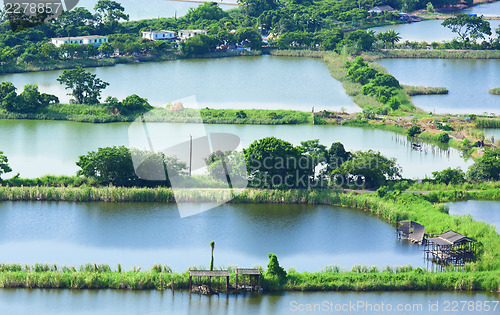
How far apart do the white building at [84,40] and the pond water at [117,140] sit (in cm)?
1822

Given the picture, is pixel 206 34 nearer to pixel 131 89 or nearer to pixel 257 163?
pixel 131 89

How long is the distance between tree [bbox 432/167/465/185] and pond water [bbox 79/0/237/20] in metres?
51.5

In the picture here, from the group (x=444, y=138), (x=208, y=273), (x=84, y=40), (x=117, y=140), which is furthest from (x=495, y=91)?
(x=208, y=273)

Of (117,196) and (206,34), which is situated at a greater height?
(206,34)

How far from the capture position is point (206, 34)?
67.6 meters

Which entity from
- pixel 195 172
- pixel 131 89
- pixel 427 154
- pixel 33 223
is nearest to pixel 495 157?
pixel 427 154

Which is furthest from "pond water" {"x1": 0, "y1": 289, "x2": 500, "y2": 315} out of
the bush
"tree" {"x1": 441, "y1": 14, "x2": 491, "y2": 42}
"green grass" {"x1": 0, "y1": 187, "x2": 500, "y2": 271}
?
"tree" {"x1": 441, "y1": 14, "x2": 491, "y2": 42}

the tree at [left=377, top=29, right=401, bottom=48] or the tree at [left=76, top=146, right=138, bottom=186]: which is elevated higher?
the tree at [left=377, top=29, right=401, bottom=48]

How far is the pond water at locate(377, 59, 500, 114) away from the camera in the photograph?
162ft

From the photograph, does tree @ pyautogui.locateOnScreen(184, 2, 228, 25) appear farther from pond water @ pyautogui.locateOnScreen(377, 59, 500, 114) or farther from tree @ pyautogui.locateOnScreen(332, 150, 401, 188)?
tree @ pyautogui.locateOnScreen(332, 150, 401, 188)

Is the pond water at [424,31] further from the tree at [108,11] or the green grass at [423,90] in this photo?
the tree at [108,11]

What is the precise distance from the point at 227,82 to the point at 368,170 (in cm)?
2228

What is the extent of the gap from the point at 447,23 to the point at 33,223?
147ft

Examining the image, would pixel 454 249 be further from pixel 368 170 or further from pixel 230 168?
pixel 230 168
